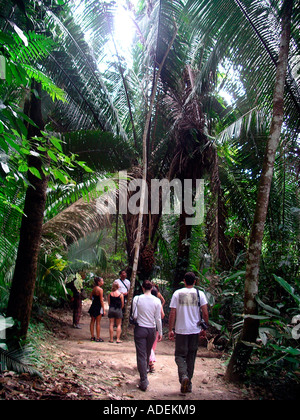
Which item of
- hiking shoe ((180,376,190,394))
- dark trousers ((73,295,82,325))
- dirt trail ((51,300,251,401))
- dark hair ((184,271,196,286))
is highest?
dark hair ((184,271,196,286))

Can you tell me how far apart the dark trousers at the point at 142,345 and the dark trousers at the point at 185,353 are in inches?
16.7

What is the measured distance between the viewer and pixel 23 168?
2.77m

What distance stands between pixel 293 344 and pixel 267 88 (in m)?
4.37

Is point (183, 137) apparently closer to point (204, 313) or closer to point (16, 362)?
point (204, 313)

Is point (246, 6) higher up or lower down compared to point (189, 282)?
higher up

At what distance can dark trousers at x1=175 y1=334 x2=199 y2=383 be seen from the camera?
14.4ft

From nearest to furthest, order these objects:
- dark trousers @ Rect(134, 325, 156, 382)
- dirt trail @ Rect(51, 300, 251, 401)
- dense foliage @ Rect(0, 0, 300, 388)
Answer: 1. dirt trail @ Rect(51, 300, 251, 401)
2. dark trousers @ Rect(134, 325, 156, 382)
3. dense foliage @ Rect(0, 0, 300, 388)

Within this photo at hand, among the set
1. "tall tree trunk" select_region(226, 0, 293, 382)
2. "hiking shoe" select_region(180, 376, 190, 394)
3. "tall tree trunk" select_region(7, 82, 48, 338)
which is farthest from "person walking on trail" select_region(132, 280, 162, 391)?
"tall tree trunk" select_region(7, 82, 48, 338)

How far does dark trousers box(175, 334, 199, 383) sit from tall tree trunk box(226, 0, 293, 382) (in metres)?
0.65

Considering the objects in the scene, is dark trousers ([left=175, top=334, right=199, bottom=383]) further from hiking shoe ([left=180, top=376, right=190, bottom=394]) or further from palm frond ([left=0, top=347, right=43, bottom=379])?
palm frond ([left=0, top=347, right=43, bottom=379])

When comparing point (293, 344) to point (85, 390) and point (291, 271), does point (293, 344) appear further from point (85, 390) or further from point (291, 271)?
point (85, 390)

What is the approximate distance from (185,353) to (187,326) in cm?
36

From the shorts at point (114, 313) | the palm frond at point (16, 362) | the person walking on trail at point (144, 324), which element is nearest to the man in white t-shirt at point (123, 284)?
the shorts at point (114, 313)
